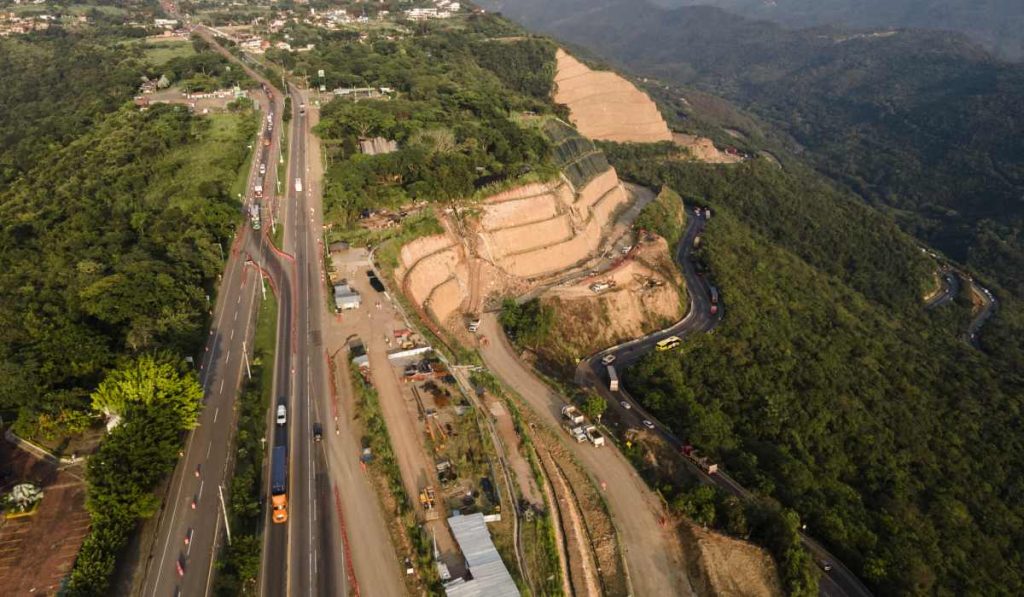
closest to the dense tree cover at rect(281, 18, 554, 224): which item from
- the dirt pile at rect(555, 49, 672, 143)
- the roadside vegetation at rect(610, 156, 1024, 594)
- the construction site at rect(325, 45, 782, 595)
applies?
the construction site at rect(325, 45, 782, 595)

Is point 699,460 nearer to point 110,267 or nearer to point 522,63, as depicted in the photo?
point 110,267

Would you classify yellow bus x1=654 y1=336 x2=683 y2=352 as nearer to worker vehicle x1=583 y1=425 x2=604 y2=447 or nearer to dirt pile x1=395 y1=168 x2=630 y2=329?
dirt pile x1=395 y1=168 x2=630 y2=329

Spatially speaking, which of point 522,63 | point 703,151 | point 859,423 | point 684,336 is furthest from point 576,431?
point 522,63

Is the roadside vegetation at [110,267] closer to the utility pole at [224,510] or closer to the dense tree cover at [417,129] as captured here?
the utility pole at [224,510]

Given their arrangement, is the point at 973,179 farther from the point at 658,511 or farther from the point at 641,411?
the point at 658,511

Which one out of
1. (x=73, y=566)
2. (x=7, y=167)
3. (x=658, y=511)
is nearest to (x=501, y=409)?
(x=658, y=511)

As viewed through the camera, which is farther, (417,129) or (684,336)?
(417,129)
